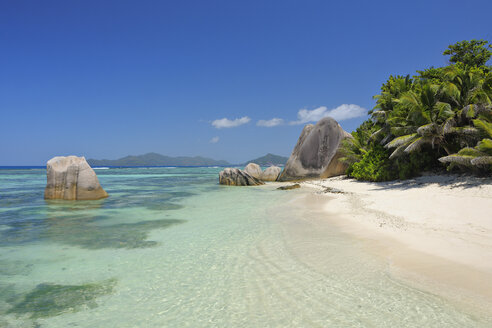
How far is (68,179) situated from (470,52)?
33122mm

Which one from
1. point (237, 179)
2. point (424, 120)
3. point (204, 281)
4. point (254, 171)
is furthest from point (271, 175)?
point (204, 281)

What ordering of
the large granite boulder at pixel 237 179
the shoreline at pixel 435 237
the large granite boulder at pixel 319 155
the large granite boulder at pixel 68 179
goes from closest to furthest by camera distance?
the shoreline at pixel 435 237, the large granite boulder at pixel 68 179, the large granite boulder at pixel 237 179, the large granite boulder at pixel 319 155

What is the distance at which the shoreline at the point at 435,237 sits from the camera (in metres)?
3.57

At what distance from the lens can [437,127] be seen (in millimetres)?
13664

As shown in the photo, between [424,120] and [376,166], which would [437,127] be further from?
[376,166]

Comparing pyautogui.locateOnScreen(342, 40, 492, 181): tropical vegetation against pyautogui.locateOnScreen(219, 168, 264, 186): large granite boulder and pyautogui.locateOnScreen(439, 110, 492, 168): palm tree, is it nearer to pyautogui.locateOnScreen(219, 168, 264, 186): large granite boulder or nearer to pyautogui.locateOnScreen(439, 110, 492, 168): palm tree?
pyautogui.locateOnScreen(439, 110, 492, 168): palm tree

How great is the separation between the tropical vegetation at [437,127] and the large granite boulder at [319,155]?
5014 millimetres

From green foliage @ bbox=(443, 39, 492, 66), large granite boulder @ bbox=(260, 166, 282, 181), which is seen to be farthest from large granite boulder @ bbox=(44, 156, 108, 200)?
green foliage @ bbox=(443, 39, 492, 66)

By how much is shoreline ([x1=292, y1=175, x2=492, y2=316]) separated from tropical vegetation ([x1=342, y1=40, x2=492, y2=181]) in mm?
1649

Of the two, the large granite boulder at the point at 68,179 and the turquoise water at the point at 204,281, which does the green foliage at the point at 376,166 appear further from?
the large granite boulder at the point at 68,179

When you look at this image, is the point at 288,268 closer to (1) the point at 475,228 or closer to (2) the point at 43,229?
(1) the point at 475,228

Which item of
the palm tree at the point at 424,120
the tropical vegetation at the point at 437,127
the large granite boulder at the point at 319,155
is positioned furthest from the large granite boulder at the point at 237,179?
the palm tree at the point at 424,120

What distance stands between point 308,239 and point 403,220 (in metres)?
3.20

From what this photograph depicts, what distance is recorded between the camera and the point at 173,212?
32.6 feet
